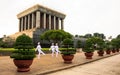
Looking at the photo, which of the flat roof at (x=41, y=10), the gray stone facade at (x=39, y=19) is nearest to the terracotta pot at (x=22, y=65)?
the gray stone facade at (x=39, y=19)

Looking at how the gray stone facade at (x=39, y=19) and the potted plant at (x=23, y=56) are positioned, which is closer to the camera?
the potted plant at (x=23, y=56)

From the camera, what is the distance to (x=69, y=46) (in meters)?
15.2

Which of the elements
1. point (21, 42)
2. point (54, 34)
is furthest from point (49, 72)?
point (54, 34)

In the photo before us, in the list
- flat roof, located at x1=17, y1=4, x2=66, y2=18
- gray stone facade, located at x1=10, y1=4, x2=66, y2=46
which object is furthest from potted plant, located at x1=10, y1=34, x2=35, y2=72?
flat roof, located at x1=17, y1=4, x2=66, y2=18

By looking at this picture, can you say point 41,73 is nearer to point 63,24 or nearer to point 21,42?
point 21,42

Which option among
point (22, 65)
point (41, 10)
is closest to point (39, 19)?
point (41, 10)

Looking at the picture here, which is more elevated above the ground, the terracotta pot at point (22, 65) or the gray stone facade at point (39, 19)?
the gray stone facade at point (39, 19)

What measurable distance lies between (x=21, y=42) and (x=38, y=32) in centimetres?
5544

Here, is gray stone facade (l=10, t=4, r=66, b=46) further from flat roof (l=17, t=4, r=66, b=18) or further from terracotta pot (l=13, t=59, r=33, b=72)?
terracotta pot (l=13, t=59, r=33, b=72)

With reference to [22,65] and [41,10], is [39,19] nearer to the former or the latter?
[41,10]

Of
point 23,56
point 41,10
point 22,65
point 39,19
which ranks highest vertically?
point 41,10

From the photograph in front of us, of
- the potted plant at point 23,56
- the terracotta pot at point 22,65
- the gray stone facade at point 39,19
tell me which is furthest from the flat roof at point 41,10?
the terracotta pot at point 22,65

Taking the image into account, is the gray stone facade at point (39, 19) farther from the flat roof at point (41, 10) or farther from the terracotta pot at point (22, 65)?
the terracotta pot at point (22, 65)

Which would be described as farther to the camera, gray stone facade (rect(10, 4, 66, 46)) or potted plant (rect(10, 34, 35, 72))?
gray stone facade (rect(10, 4, 66, 46))
